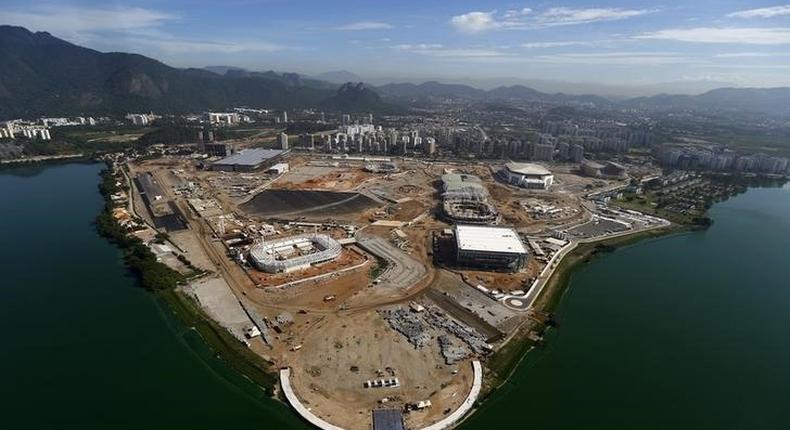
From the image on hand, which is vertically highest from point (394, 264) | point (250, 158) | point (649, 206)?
point (250, 158)

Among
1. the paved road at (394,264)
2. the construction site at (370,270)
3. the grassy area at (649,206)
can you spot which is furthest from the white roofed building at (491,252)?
the grassy area at (649,206)

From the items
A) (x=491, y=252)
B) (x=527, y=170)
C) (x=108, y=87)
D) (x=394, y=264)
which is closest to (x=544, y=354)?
(x=491, y=252)

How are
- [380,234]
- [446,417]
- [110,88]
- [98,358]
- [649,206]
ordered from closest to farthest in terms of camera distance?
1. [446,417]
2. [98,358]
3. [380,234]
4. [649,206]
5. [110,88]

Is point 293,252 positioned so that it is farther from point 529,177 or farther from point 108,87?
point 108,87

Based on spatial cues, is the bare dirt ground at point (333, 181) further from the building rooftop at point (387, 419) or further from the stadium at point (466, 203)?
the building rooftop at point (387, 419)

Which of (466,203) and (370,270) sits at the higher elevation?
(466,203)

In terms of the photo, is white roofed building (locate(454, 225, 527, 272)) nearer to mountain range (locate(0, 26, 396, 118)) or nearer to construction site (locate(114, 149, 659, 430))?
construction site (locate(114, 149, 659, 430))
